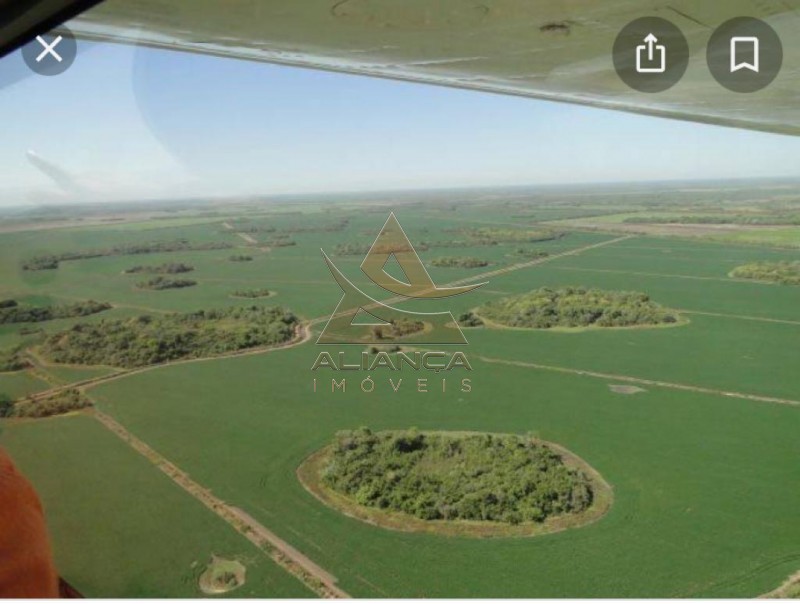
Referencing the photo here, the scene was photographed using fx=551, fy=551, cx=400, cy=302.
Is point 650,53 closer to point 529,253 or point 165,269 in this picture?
point 165,269

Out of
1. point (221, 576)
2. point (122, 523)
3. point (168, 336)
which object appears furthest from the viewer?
point (168, 336)

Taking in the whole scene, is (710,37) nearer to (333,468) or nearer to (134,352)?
(333,468)

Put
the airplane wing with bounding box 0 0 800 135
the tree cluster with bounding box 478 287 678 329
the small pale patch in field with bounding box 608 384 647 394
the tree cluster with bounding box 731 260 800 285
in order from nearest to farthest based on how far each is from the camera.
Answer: the airplane wing with bounding box 0 0 800 135
the small pale patch in field with bounding box 608 384 647 394
the tree cluster with bounding box 478 287 678 329
the tree cluster with bounding box 731 260 800 285

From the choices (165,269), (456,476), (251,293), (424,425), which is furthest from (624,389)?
(165,269)

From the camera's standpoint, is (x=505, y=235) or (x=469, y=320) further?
(x=505, y=235)

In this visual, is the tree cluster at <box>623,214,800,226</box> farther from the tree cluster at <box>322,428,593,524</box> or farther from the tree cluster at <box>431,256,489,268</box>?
the tree cluster at <box>322,428,593,524</box>

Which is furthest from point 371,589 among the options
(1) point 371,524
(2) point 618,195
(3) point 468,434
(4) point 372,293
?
(2) point 618,195

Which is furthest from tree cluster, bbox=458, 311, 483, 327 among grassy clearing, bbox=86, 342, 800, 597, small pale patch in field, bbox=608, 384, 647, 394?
small pale patch in field, bbox=608, 384, 647, 394
